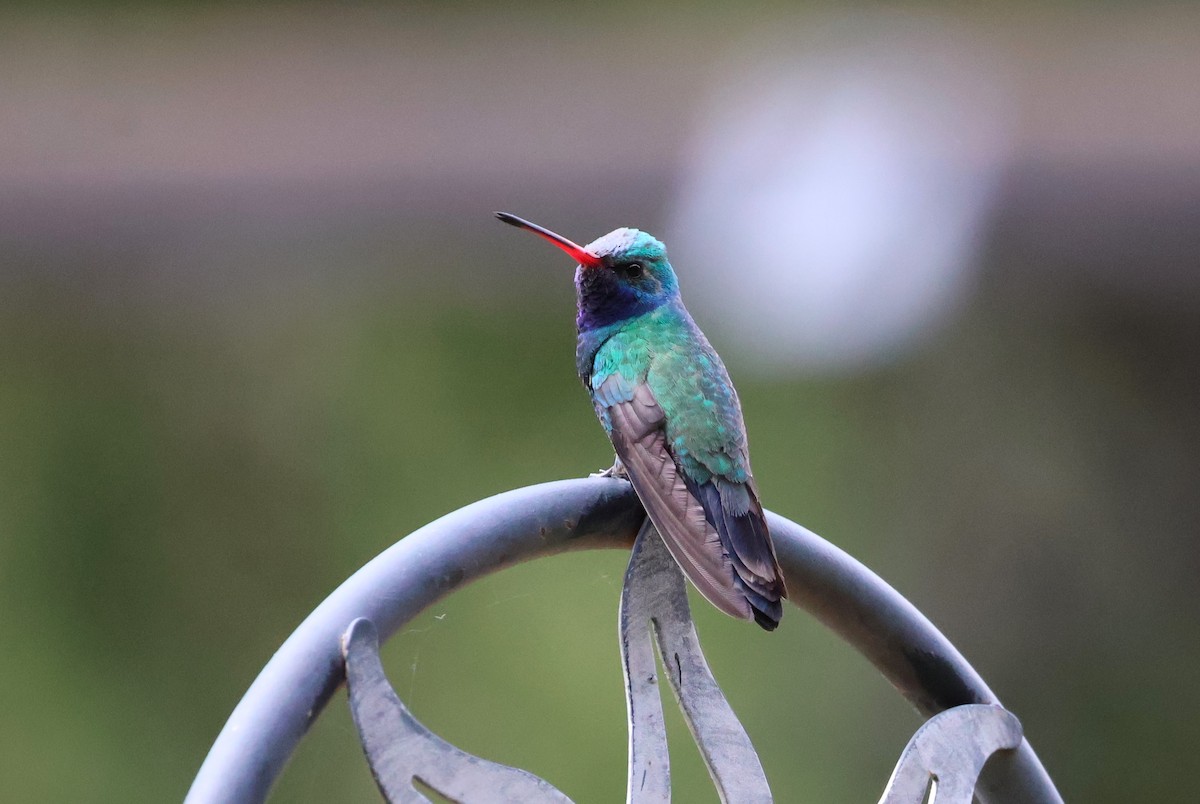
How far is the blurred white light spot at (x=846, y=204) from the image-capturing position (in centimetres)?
345

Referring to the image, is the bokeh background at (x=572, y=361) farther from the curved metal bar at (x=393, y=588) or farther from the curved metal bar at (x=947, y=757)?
the curved metal bar at (x=947, y=757)

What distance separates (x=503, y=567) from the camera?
1.32m

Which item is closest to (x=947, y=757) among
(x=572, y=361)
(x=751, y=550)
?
(x=751, y=550)

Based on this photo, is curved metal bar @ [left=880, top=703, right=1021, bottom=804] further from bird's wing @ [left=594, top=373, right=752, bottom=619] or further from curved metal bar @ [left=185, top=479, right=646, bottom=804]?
curved metal bar @ [left=185, top=479, right=646, bottom=804]

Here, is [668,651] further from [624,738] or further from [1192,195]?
[1192,195]

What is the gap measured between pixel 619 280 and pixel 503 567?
0.88 metres

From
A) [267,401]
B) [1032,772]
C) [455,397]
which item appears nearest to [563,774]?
[455,397]

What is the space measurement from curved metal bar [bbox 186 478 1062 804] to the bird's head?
584mm

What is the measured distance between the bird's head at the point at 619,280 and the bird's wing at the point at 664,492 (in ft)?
0.69

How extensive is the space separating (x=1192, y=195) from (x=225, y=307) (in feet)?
8.25

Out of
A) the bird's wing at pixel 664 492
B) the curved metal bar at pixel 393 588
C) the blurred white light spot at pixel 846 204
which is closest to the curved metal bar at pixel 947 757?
the bird's wing at pixel 664 492

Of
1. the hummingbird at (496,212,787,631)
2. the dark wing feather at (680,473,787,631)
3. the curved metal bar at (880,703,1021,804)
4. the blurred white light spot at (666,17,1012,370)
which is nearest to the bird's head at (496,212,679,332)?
the hummingbird at (496,212,787,631)

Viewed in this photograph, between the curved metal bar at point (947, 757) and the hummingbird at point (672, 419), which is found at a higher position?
the hummingbird at point (672, 419)

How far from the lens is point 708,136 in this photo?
3.38 m
